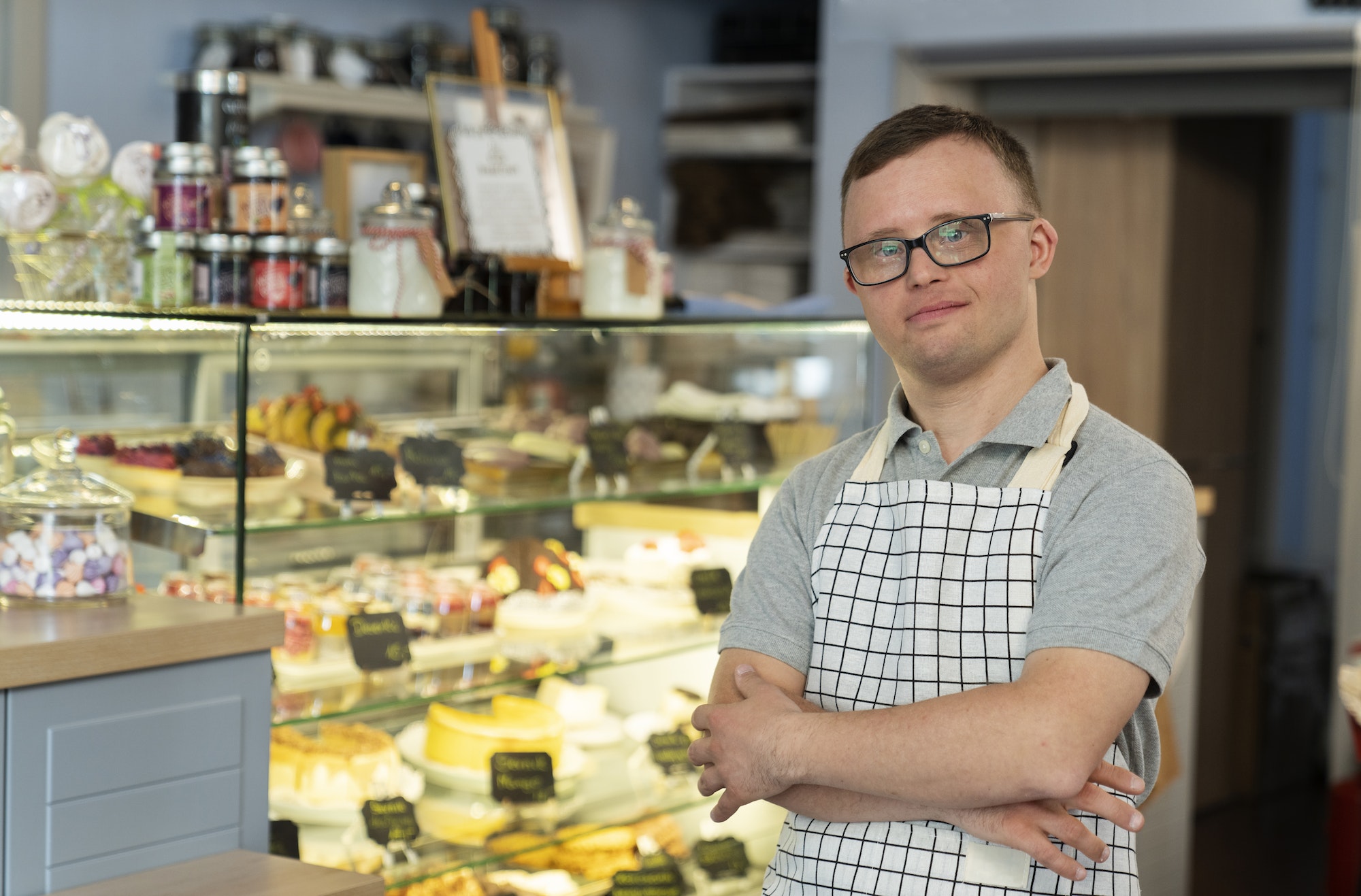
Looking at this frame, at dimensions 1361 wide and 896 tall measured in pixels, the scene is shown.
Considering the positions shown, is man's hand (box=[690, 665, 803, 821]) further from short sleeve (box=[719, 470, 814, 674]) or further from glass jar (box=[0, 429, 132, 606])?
glass jar (box=[0, 429, 132, 606])

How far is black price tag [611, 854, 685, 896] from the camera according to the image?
2533 millimetres

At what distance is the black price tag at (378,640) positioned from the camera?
7.26 ft

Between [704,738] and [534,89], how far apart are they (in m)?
1.55

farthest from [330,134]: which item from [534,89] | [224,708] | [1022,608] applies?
[1022,608]

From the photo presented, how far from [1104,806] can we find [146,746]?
1.08 meters

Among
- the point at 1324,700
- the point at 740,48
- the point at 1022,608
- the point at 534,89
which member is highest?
the point at 740,48

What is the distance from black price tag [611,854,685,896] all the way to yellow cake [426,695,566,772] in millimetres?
254

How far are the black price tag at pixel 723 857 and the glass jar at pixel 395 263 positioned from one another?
117cm

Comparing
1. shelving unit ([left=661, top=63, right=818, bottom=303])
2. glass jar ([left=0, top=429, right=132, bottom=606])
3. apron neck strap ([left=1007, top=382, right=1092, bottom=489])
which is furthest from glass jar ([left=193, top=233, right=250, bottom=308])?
shelving unit ([left=661, top=63, right=818, bottom=303])

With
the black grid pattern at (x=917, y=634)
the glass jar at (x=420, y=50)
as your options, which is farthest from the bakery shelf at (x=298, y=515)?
the glass jar at (x=420, y=50)

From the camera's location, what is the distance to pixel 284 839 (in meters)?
2.03

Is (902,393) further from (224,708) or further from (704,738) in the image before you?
(224,708)

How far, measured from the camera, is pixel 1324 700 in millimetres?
5301

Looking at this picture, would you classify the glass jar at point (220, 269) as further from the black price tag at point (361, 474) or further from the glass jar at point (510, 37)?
the glass jar at point (510, 37)
